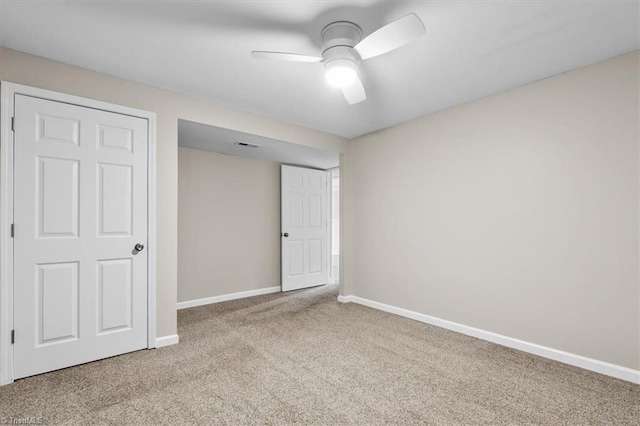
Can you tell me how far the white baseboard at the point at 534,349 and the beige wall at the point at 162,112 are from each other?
2.55 metres

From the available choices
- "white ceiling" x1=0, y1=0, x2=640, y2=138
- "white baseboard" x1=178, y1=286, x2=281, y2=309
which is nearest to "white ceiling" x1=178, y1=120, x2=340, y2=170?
"white ceiling" x1=0, y1=0, x2=640, y2=138

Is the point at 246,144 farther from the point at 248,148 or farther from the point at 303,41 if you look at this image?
the point at 303,41

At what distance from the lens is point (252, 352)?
2.71 metres

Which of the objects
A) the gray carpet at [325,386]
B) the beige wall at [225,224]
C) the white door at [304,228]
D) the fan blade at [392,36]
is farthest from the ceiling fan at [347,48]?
the white door at [304,228]

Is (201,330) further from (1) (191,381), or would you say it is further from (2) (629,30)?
(2) (629,30)

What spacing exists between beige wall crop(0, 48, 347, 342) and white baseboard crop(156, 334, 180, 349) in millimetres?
43

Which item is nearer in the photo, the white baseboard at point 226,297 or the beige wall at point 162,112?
the beige wall at point 162,112

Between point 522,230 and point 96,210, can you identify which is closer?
point 96,210

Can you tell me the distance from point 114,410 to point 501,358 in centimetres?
280

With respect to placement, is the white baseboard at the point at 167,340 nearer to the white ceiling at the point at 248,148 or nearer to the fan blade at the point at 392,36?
the white ceiling at the point at 248,148

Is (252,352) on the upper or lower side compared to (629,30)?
lower

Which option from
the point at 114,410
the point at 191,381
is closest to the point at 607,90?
the point at 191,381

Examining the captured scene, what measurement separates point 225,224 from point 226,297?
1.06 metres

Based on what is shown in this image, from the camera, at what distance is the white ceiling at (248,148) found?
3.49m
